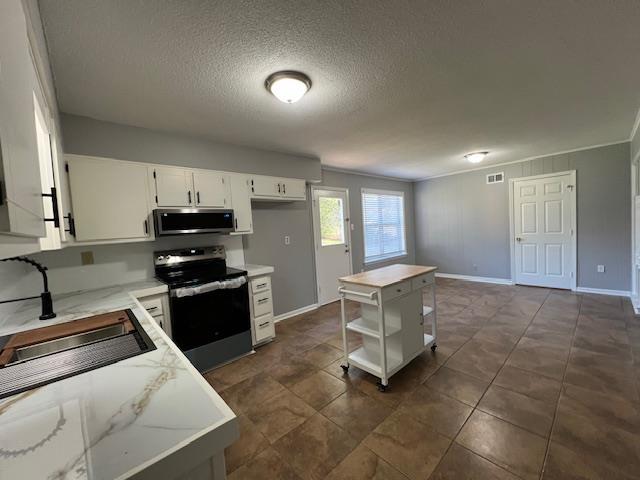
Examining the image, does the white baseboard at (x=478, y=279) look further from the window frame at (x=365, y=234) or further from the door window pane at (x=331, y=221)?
the door window pane at (x=331, y=221)

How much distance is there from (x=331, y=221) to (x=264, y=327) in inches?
88.5

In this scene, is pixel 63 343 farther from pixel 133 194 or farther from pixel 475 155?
pixel 475 155

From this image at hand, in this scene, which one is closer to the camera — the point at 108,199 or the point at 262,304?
the point at 108,199

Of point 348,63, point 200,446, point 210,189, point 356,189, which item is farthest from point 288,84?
point 356,189

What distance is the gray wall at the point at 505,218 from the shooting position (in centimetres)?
410

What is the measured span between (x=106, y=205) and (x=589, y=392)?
13.8ft

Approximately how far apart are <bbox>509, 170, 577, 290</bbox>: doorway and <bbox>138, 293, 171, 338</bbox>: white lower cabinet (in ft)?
18.8

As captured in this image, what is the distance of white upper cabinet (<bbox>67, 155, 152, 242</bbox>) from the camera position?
86.4 inches

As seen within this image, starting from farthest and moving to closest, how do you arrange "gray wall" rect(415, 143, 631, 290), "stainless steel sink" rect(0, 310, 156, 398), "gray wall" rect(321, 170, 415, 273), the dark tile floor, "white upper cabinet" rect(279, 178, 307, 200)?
"gray wall" rect(321, 170, 415, 273) < "gray wall" rect(415, 143, 631, 290) < "white upper cabinet" rect(279, 178, 307, 200) < the dark tile floor < "stainless steel sink" rect(0, 310, 156, 398)

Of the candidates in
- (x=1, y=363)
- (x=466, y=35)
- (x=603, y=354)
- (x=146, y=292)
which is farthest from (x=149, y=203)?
(x=603, y=354)

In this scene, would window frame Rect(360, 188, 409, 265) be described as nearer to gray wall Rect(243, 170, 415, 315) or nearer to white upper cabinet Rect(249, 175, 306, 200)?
gray wall Rect(243, 170, 415, 315)

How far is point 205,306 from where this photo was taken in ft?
8.41

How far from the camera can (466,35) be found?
5.02ft

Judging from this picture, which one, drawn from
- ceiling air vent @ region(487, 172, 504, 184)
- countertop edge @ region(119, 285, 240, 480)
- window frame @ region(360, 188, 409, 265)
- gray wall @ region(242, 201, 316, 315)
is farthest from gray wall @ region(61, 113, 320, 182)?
ceiling air vent @ region(487, 172, 504, 184)
